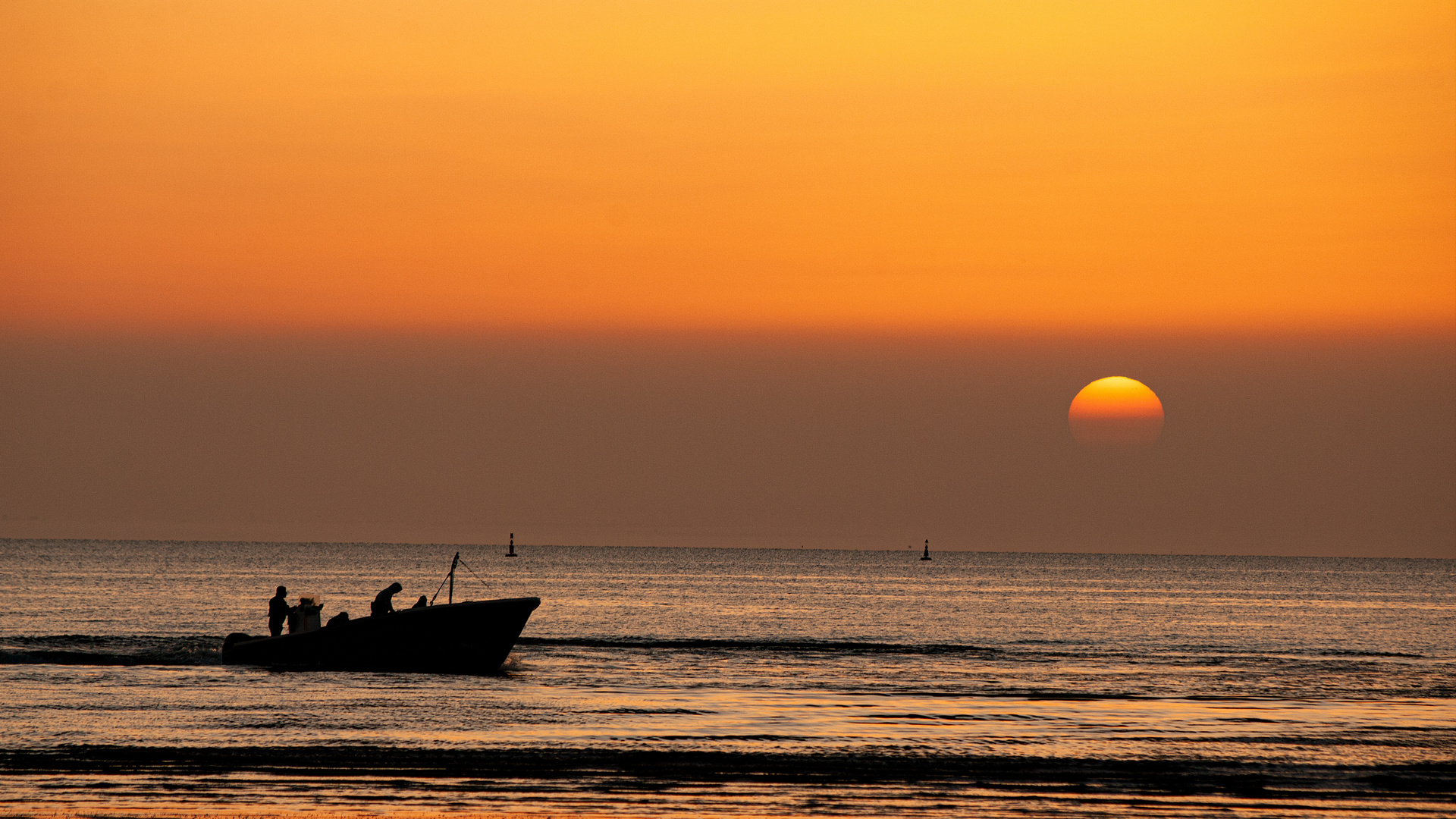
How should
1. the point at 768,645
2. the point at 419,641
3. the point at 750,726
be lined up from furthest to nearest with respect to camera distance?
the point at 768,645 < the point at 419,641 < the point at 750,726

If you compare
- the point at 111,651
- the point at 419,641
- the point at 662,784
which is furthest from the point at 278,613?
the point at 662,784

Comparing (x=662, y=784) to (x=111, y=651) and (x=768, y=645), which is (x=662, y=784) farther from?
(x=768, y=645)

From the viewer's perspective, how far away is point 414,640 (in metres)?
38.7

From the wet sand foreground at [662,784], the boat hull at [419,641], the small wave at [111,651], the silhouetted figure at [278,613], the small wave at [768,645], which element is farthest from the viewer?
the small wave at [768,645]

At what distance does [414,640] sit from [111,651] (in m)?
15.3

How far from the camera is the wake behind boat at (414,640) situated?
38.4 meters

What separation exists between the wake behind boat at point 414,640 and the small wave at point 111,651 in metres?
5.45

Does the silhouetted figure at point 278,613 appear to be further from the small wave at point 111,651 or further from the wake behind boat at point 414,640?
the small wave at point 111,651

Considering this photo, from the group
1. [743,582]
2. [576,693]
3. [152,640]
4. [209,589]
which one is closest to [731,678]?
[576,693]

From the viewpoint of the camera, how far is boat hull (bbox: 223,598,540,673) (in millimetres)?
38438

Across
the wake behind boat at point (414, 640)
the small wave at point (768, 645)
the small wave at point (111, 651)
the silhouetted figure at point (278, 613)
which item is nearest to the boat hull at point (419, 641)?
the wake behind boat at point (414, 640)

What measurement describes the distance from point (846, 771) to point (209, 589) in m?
101

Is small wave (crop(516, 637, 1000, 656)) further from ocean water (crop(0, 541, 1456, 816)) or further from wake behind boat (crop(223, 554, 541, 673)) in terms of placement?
wake behind boat (crop(223, 554, 541, 673))

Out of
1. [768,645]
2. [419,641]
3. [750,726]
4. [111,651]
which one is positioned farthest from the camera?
[768,645]
